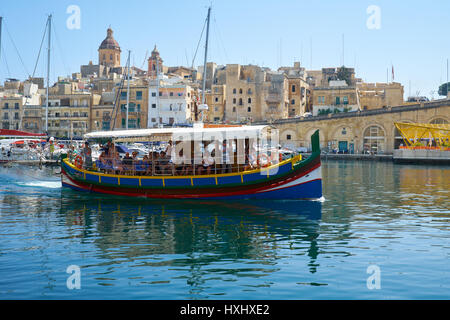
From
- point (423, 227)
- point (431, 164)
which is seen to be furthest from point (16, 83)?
point (423, 227)

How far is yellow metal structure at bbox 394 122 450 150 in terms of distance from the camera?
5041cm

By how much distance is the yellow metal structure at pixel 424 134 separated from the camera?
50.4m

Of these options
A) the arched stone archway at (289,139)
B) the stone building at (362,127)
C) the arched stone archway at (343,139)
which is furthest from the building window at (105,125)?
the arched stone archway at (343,139)

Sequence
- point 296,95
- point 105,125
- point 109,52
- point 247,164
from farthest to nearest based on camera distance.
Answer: point 109,52
point 296,95
point 105,125
point 247,164

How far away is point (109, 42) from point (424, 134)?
78438 mm

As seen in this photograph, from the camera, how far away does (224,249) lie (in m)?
11.2

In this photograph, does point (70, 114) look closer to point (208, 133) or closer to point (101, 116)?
point (101, 116)

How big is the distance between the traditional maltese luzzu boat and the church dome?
94.6m

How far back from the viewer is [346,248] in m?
11.3

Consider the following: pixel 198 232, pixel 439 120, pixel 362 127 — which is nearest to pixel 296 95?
pixel 362 127

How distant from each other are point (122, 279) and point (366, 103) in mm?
72613

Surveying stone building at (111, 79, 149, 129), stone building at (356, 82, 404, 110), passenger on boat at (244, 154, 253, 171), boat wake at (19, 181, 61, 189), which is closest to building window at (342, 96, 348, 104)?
stone building at (356, 82, 404, 110)

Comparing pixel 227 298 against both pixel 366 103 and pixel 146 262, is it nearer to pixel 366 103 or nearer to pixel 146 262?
pixel 146 262

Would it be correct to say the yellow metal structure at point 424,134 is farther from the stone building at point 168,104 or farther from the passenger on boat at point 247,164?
the passenger on boat at point 247,164
